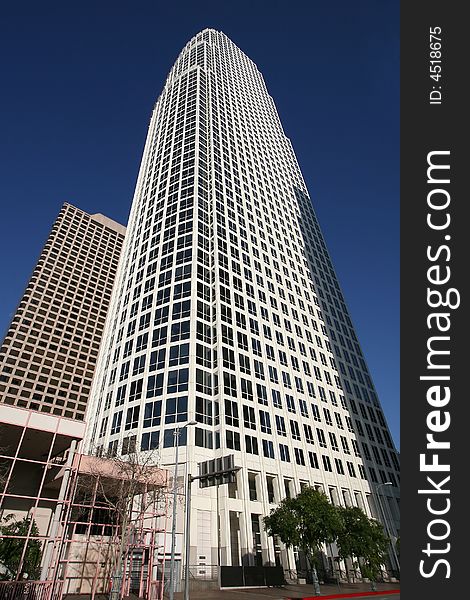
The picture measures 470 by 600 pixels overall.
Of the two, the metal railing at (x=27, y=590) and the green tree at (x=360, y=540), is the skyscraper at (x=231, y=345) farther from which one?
the metal railing at (x=27, y=590)

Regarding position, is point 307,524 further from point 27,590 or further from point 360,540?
point 27,590

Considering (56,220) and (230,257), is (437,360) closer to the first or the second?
(230,257)

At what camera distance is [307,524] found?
34.8 metres

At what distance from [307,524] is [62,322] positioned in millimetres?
85777

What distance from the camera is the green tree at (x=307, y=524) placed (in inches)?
1362

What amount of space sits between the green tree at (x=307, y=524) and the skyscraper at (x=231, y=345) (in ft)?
20.2

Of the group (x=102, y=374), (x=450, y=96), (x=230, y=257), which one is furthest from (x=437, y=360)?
(x=102, y=374)

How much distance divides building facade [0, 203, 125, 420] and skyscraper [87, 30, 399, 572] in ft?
107

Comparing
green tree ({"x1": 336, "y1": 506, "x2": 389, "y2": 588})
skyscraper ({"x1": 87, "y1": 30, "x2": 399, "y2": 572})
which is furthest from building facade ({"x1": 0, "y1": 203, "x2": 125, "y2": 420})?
green tree ({"x1": 336, "y1": 506, "x2": 389, "y2": 588})

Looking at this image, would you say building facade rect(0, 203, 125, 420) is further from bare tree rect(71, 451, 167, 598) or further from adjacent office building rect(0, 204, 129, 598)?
bare tree rect(71, 451, 167, 598)

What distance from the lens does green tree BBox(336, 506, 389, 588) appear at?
37.6 meters

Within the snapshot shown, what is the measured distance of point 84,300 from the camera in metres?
110

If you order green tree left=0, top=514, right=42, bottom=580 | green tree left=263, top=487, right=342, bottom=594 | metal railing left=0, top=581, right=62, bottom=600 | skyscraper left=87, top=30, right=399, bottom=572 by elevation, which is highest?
skyscraper left=87, top=30, right=399, bottom=572

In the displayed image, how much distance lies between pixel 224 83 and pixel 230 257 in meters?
61.9
